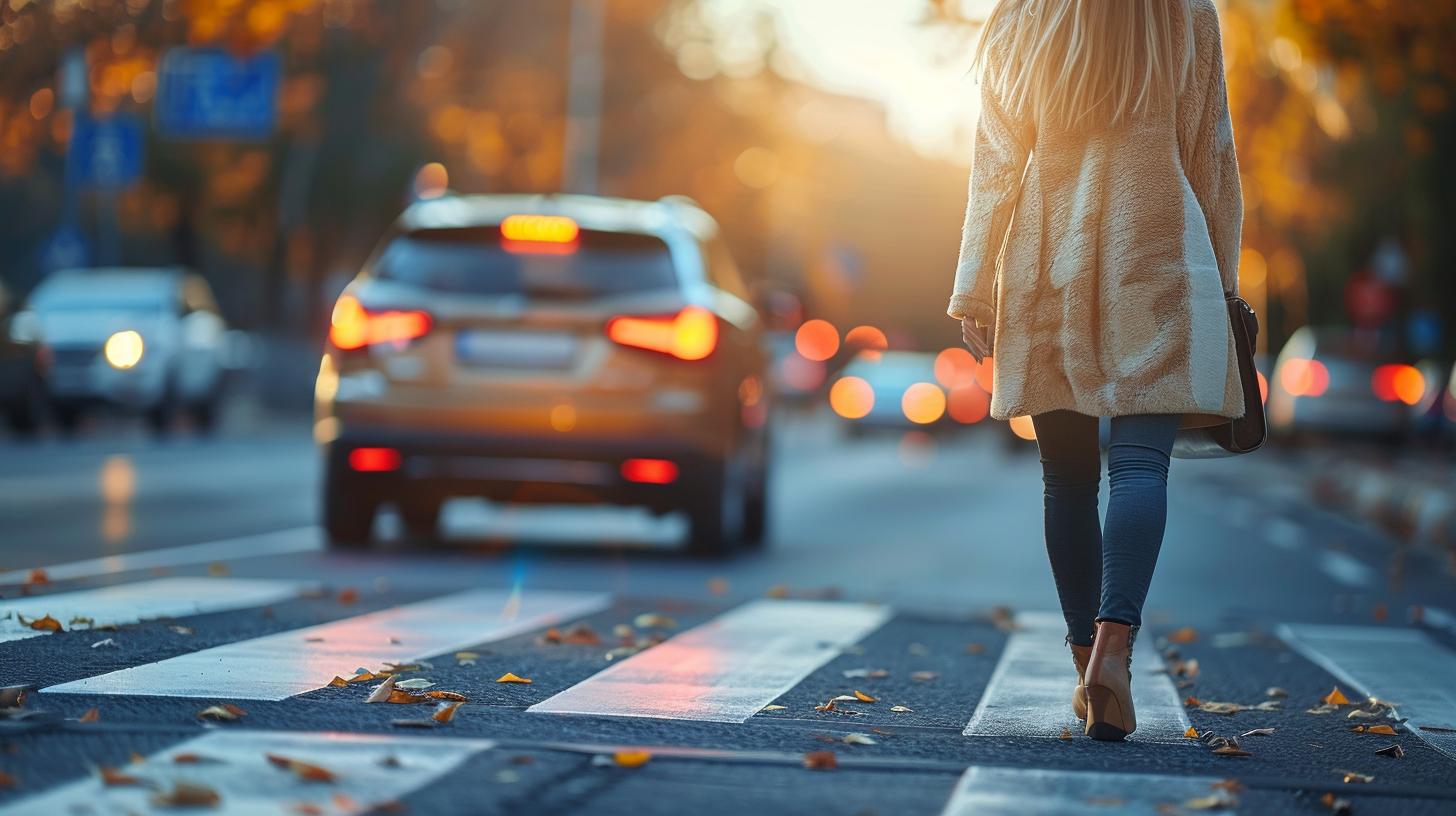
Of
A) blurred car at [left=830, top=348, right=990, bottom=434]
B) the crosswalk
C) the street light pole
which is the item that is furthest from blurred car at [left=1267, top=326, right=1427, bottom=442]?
the crosswalk

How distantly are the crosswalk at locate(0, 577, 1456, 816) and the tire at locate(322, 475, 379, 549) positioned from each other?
2116mm

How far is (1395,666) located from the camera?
7.02 metres

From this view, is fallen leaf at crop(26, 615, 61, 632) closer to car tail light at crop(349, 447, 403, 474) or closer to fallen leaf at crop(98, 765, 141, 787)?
fallen leaf at crop(98, 765, 141, 787)

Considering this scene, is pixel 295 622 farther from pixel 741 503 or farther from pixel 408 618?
pixel 741 503

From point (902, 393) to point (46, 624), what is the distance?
103 ft

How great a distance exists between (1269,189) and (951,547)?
10.9 meters

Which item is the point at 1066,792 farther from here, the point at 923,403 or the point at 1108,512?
the point at 923,403

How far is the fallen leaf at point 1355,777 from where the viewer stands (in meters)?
4.59

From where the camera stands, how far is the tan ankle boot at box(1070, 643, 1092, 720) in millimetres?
5215

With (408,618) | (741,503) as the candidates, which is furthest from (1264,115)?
(408,618)

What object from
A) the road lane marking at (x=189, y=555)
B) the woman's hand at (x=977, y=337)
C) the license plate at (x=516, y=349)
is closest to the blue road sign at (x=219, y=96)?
the road lane marking at (x=189, y=555)

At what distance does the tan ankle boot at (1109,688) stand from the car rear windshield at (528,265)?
6.01 metres

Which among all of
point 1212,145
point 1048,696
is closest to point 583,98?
point 1048,696

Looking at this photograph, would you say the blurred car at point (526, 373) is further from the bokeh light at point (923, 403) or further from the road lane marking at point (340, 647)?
the bokeh light at point (923, 403)
